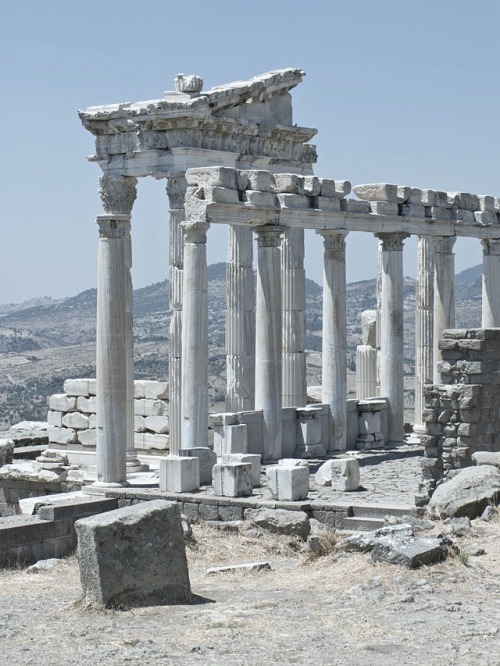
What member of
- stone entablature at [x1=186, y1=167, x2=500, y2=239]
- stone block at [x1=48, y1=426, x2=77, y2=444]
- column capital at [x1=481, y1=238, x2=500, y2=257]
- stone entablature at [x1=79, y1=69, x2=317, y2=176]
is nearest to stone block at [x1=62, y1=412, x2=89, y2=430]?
stone block at [x1=48, y1=426, x2=77, y2=444]

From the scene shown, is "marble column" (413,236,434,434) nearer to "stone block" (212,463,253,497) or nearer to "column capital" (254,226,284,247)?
"column capital" (254,226,284,247)

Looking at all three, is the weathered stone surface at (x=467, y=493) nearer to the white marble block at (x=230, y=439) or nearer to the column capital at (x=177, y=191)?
the white marble block at (x=230, y=439)

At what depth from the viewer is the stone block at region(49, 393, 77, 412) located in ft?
117

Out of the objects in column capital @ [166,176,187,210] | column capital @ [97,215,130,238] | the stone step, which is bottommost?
the stone step

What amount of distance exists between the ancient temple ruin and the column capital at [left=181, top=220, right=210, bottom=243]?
24mm

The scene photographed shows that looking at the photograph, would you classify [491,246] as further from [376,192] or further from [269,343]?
[269,343]

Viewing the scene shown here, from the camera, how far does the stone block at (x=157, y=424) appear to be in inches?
1352

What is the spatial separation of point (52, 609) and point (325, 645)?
4094mm

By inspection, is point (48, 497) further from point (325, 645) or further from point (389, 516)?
point (325, 645)

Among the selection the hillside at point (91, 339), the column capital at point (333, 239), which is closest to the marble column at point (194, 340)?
the column capital at point (333, 239)

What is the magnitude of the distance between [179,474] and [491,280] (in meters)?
14.0

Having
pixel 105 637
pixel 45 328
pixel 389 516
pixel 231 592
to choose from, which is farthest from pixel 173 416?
pixel 45 328

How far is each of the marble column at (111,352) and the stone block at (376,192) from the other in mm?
6241

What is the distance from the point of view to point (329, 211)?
31953mm
